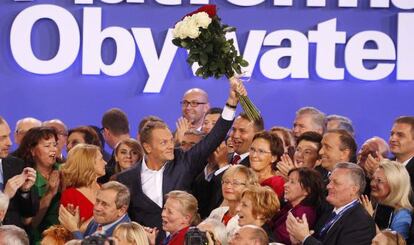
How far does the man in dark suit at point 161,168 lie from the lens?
9.27 m

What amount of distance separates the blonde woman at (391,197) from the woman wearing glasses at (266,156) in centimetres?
71

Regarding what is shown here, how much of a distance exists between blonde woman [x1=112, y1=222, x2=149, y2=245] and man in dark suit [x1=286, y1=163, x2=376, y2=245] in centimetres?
104

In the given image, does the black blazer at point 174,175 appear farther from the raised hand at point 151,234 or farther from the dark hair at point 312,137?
the dark hair at point 312,137

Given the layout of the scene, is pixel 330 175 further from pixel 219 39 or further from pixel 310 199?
pixel 219 39

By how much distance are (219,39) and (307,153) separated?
1223mm

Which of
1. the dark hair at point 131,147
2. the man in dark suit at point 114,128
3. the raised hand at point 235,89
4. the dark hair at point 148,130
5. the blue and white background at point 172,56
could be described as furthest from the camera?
the blue and white background at point 172,56

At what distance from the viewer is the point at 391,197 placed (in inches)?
349

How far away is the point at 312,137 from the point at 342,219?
4.37 ft

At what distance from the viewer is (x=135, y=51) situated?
1268cm

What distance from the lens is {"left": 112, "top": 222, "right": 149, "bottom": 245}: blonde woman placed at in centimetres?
811

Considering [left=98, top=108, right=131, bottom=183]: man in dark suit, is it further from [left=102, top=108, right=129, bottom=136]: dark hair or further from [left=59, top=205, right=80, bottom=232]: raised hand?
[left=59, top=205, right=80, bottom=232]: raised hand

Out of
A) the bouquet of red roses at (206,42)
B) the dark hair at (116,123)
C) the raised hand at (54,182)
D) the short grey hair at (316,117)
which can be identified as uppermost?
the bouquet of red roses at (206,42)

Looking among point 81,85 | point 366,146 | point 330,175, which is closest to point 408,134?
point 366,146

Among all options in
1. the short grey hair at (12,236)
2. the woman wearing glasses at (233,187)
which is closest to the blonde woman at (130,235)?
the short grey hair at (12,236)
